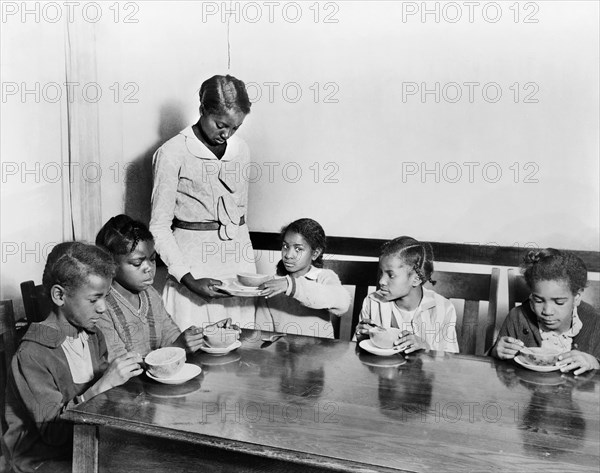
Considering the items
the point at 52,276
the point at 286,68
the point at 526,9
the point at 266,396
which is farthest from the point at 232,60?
the point at 266,396

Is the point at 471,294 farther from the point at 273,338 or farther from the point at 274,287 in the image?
the point at 273,338

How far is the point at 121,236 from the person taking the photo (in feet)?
7.04

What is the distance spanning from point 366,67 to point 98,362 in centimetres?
199

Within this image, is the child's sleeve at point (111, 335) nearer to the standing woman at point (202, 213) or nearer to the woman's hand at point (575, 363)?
the standing woman at point (202, 213)

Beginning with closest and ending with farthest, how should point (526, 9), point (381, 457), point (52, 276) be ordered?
1. point (381, 457)
2. point (52, 276)
3. point (526, 9)

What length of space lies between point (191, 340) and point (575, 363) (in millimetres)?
1116

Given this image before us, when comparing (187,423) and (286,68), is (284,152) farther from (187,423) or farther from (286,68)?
(187,423)

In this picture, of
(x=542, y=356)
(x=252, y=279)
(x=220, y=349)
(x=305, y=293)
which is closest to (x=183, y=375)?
(x=220, y=349)

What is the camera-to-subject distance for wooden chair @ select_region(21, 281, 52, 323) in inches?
81.1

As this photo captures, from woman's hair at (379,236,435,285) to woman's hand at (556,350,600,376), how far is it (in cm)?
74

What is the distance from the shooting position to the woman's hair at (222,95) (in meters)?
2.35

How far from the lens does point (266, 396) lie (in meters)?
1.49

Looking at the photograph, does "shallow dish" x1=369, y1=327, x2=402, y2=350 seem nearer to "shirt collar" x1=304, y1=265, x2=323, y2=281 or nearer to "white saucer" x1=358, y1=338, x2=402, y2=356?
"white saucer" x1=358, y1=338, x2=402, y2=356

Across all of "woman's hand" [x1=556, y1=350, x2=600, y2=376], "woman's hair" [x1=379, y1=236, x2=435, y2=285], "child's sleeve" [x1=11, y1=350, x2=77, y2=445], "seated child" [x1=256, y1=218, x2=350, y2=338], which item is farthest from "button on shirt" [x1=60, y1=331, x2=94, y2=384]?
"woman's hand" [x1=556, y1=350, x2=600, y2=376]
